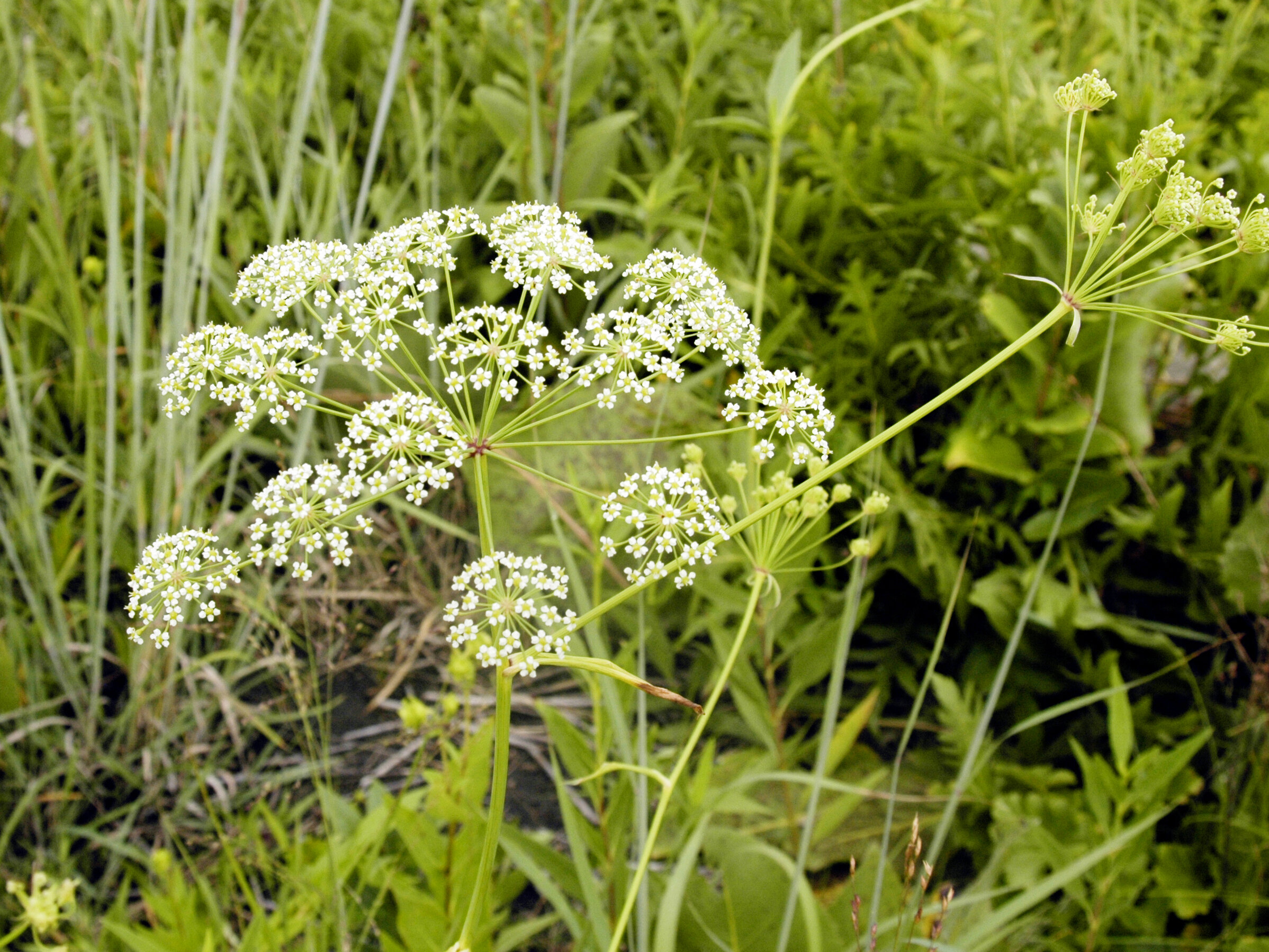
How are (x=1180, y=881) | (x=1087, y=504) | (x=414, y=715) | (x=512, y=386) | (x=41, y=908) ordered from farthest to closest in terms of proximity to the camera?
(x=1087, y=504) < (x=1180, y=881) < (x=414, y=715) < (x=41, y=908) < (x=512, y=386)

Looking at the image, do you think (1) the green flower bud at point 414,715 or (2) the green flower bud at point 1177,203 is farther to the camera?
(1) the green flower bud at point 414,715

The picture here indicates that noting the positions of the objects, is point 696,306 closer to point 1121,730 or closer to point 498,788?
point 498,788

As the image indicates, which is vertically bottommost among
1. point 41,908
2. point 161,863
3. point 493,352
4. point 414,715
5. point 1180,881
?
point 1180,881

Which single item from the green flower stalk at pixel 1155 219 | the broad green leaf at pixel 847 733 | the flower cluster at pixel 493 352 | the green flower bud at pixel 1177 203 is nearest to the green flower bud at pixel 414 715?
the flower cluster at pixel 493 352

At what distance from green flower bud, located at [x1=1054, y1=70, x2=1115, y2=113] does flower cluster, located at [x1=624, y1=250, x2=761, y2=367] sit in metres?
0.35

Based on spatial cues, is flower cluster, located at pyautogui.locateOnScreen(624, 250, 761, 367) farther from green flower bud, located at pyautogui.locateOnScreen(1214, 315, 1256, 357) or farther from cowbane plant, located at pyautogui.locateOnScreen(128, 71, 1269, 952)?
green flower bud, located at pyautogui.locateOnScreen(1214, 315, 1256, 357)

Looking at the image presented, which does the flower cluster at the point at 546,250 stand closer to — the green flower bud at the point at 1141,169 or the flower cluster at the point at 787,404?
the flower cluster at the point at 787,404

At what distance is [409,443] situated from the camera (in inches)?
32.3

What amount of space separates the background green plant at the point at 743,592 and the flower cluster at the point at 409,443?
633 mm

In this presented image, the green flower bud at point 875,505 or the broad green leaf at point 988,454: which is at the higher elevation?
the green flower bud at point 875,505

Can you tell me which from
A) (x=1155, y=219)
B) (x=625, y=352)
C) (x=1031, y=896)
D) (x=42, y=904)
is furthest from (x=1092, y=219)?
(x=42, y=904)

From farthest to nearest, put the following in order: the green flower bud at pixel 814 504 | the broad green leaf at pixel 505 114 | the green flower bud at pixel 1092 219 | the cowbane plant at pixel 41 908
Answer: the broad green leaf at pixel 505 114 → the cowbane plant at pixel 41 908 → the green flower bud at pixel 814 504 → the green flower bud at pixel 1092 219

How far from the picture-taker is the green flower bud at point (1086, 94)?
0.89m

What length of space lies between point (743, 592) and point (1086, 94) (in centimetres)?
110
